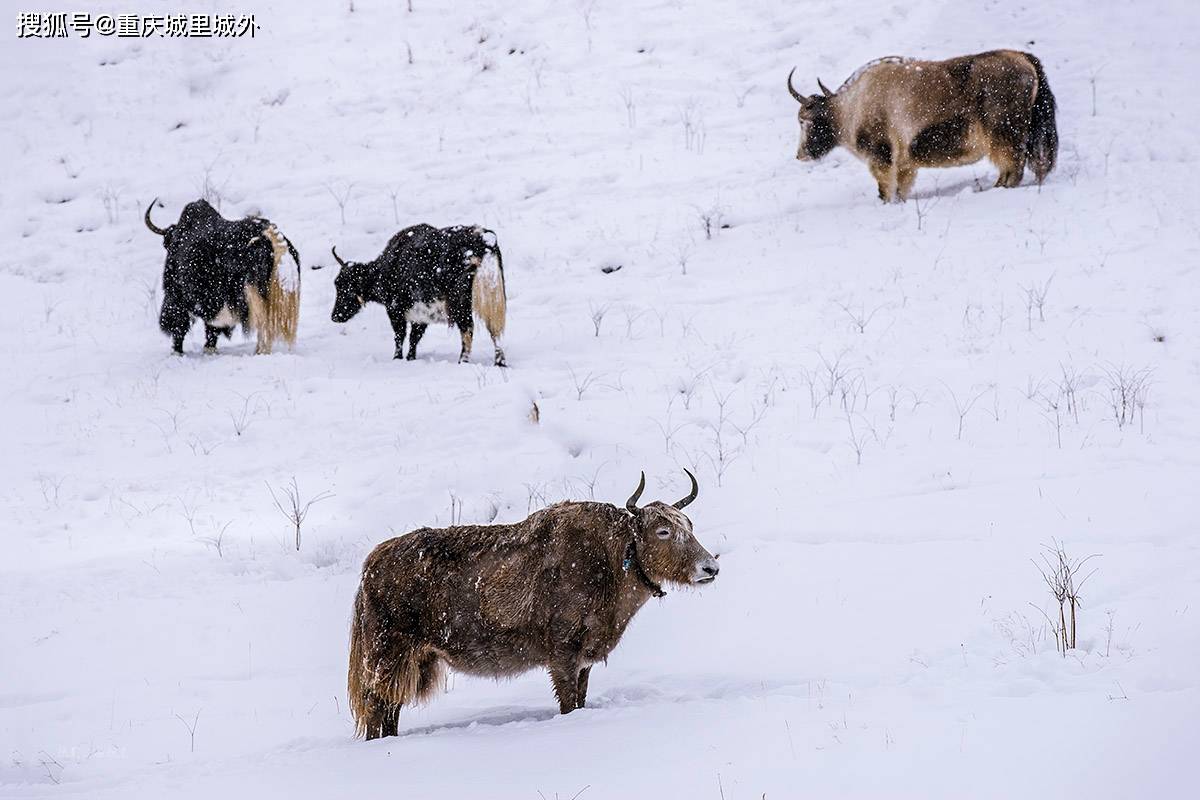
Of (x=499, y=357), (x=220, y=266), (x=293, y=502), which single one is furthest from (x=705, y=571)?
(x=220, y=266)

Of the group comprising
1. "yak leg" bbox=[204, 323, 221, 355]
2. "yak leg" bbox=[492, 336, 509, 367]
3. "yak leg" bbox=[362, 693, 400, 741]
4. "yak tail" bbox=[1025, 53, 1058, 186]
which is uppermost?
"yak tail" bbox=[1025, 53, 1058, 186]

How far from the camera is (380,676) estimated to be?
5445mm

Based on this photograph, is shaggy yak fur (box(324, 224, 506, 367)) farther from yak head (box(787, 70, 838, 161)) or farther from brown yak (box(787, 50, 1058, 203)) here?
brown yak (box(787, 50, 1058, 203))

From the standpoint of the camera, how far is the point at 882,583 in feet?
21.3

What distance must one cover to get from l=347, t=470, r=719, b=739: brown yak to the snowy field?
0.26m

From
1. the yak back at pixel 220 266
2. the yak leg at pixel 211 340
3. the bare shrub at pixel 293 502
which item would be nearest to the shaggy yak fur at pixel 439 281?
the yak back at pixel 220 266

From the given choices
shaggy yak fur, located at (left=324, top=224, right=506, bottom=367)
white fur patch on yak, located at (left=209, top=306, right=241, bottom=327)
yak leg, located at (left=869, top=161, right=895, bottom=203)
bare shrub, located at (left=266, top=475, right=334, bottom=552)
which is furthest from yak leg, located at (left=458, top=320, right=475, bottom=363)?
yak leg, located at (left=869, top=161, right=895, bottom=203)

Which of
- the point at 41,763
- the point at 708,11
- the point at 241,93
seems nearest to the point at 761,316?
the point at 41,763

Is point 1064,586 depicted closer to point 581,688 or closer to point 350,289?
point 581,688

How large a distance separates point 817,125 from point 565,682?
9.66 meters

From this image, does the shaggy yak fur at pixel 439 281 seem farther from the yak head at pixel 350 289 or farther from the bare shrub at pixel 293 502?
the bare shrub at pixel 293 502

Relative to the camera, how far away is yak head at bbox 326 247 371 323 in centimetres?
1223

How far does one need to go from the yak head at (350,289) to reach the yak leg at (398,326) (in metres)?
0.74

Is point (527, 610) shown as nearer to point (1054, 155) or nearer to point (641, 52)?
point (1054, 155)
